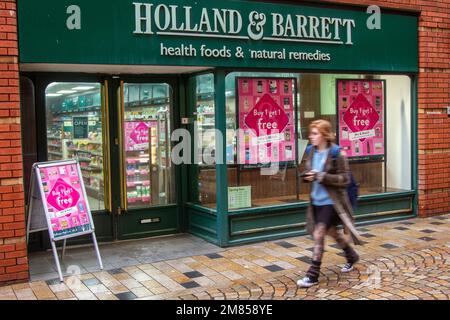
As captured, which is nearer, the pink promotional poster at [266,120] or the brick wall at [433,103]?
the pink promotional poster at [266,120]

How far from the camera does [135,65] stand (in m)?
6.46

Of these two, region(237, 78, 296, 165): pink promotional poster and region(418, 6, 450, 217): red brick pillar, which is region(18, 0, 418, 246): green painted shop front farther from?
region(418, 6, 450, 217): red brick pillar

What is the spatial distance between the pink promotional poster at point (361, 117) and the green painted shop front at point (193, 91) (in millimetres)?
119

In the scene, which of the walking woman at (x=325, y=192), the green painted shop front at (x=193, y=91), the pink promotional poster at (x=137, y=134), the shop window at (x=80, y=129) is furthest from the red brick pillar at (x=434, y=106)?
the shop window at (x=80, y=129)

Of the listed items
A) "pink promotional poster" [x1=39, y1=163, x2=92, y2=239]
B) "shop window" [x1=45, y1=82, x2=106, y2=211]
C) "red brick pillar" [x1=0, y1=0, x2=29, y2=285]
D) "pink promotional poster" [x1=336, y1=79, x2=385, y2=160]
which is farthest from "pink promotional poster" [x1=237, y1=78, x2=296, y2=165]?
"red brick pillar" [x1=0, y1=0, x2=29, y2=285]

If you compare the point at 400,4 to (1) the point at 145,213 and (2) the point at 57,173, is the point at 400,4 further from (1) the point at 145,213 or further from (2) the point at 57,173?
(2) the point at 57,173

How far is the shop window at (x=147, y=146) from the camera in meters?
7.53

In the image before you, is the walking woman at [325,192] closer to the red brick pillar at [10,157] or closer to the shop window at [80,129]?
the red brick pillar at [10,157]

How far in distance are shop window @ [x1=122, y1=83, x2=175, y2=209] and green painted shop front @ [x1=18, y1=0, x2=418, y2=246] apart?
1cm

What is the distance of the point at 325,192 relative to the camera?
17.7 ft

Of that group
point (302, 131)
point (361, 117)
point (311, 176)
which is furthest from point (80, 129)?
point (361, 117)

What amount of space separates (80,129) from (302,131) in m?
3.22

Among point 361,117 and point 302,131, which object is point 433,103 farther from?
point 302,131

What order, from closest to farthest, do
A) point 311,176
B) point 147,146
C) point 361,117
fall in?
point 311,176, point 147,146, point 361,117
